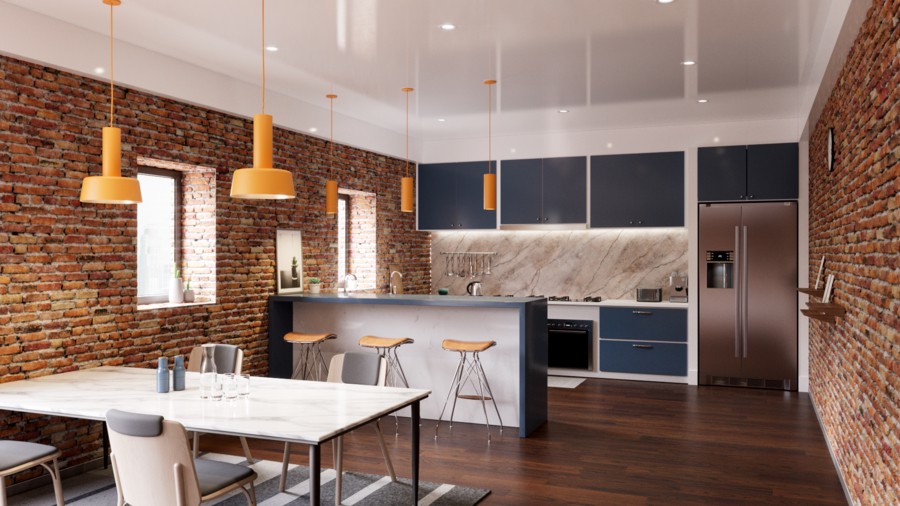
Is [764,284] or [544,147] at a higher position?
[544,147]

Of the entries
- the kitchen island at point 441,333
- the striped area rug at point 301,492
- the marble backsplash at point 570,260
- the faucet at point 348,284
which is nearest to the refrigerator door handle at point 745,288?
the marble backsplash at point 570,260

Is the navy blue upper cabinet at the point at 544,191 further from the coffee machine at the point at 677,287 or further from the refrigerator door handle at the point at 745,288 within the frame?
the refrigerator door handle at the point at 745,288

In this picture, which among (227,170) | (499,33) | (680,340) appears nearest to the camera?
(499,33)

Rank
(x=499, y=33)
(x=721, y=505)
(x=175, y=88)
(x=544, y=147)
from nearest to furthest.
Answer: (x=721, y=505)
(x=499, y=33)
(x=175, y=88)
(x=544, y=147)

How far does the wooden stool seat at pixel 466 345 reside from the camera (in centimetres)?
564

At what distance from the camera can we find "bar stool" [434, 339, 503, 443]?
18.7 feet

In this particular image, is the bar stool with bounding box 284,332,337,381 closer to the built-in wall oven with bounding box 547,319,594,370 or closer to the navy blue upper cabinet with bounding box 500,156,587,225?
the built-in wall oven with bounding box 547,319,594,370

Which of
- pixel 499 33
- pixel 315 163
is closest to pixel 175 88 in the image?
pixel 315 163

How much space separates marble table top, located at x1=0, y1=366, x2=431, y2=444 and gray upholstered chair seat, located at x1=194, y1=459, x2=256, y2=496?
26cm

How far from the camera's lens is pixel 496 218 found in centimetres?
905

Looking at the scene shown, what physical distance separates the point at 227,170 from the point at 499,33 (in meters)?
2.64

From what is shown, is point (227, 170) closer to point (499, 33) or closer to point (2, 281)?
point (2, 281)

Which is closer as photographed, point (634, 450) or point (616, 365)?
point (634, 450)

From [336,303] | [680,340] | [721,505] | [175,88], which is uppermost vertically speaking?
[175,88]
